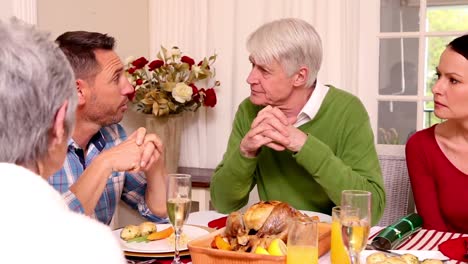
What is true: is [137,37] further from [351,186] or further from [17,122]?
[17,122]

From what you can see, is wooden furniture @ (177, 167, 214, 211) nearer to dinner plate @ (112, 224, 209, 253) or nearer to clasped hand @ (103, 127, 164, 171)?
clasped hand @ (103, 127, 164, 171)

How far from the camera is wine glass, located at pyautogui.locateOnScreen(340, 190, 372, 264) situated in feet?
4.33

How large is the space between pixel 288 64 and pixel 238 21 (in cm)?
120

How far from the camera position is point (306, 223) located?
1306 mm

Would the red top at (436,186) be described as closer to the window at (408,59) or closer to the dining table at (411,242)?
the dining table at (411,242)

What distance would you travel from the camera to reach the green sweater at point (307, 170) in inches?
85.4

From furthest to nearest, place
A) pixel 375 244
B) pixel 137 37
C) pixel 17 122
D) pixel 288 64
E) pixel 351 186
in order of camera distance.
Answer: pixel 137 37 → pixel 288 64 → pixel 351 186 → pixel 375 244 → pixel 17 122

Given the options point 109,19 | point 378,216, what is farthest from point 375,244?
point 109,19

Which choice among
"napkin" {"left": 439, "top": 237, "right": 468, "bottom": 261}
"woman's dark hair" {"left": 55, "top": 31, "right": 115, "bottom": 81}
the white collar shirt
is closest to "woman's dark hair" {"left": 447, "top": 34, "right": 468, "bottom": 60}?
the white collar shirt

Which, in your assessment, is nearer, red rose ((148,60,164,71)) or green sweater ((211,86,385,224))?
green sweater ((211,86,385,224))

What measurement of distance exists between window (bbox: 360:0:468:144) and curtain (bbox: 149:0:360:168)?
16 cm

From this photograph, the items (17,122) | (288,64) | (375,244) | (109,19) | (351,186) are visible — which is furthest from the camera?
(109,19)

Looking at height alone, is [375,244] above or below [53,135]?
below

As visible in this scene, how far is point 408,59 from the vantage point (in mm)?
3314
